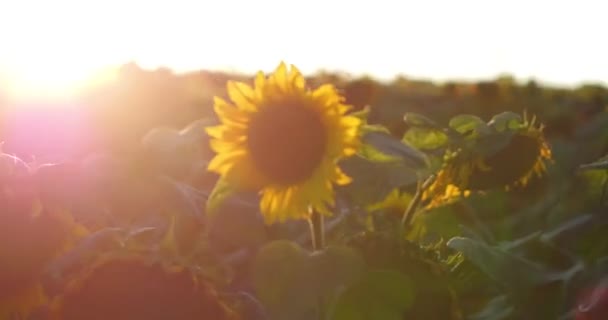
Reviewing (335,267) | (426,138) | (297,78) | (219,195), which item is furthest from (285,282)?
(426,138)

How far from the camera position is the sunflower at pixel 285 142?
4.32 feet

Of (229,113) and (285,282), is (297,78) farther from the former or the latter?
(285,282)

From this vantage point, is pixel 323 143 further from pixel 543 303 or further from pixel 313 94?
pixel 543 303

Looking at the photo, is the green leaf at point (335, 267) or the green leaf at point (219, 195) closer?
the green leaf at point (335, 267)

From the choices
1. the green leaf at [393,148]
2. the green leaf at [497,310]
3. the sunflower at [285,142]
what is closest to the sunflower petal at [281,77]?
the sunflower at [285,142]

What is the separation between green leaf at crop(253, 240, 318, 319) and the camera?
116 centimetres

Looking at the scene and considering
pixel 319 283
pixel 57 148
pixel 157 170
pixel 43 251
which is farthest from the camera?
pixel 57 148

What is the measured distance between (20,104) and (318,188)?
3.94 ft

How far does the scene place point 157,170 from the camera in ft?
4.68

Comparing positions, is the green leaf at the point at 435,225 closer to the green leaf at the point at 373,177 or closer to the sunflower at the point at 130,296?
the green leaf at the point at 373,177

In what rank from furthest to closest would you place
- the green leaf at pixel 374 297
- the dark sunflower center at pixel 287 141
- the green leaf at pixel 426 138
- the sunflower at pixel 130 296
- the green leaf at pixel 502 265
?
the green leaf at pixel 426 138
the dark sunflower center at pixel 287 141
the green leaf at pixel 502 265
the green leaf at pixel 374 297
the sunflower at pixel 130 296

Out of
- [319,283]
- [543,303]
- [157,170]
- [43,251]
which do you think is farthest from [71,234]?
[543,303]

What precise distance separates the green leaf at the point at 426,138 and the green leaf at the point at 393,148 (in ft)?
0.38

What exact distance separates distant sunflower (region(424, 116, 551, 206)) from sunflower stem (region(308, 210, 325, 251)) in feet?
0.59
